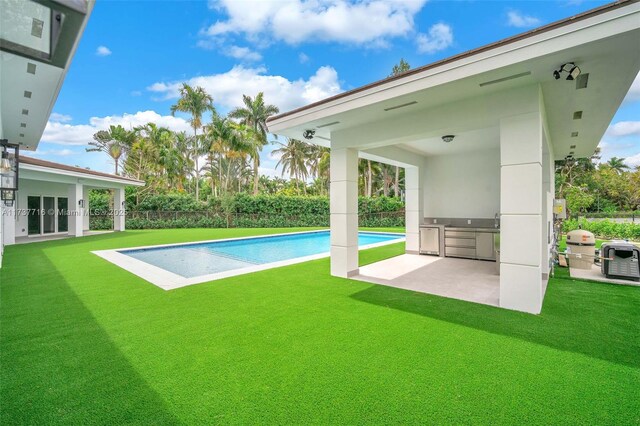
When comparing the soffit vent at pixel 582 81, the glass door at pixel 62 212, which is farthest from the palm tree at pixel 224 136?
the soffit vent at pixel 582 81

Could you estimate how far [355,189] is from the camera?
621cm

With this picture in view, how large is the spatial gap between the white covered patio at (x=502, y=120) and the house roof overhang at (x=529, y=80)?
13 millimetres

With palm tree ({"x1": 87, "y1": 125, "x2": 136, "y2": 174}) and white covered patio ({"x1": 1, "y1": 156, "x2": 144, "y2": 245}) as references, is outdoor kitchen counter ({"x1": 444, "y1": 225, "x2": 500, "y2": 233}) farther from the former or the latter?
palm tree ({"x1": 87, "y1": 125, "x2": 136, "y2": 174})

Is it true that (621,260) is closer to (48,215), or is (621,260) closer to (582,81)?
(582,81)

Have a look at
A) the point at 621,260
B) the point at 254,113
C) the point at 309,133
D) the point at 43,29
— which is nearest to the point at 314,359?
the point at 43,29

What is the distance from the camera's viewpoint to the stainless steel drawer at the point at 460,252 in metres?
8.18

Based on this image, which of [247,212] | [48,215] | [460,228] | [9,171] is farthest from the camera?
[247,212]

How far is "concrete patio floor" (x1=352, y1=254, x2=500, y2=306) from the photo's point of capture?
16.2ft

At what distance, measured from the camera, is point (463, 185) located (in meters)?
8.88

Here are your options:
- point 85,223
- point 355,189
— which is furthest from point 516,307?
point 85,223

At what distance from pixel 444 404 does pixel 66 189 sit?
2181 centimetres

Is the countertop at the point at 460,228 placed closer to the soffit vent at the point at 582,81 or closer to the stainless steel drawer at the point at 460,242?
the stainless steel drawer at the point at 460,242

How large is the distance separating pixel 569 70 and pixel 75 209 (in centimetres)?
1889

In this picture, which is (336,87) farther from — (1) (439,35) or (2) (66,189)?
(2) (66,189)
